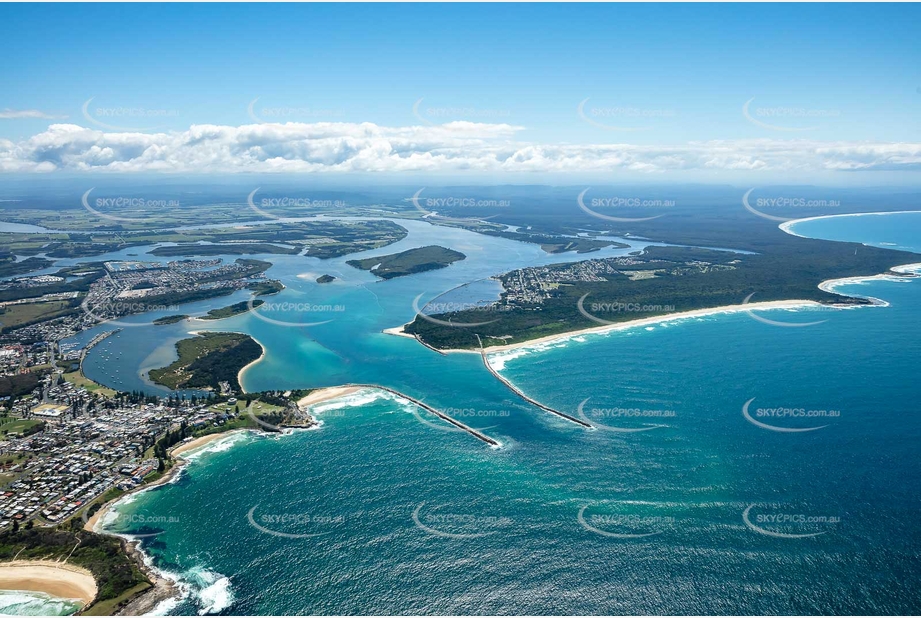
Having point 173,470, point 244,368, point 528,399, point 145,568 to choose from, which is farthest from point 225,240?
point 145,568

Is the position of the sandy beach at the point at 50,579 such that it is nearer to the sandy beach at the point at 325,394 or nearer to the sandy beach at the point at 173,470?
the sandy beach at the point at 173,470

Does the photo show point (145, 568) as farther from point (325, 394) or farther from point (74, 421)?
point (74, 421)

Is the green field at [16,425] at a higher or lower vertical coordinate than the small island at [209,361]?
lower
